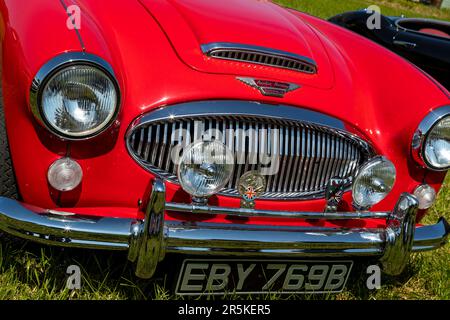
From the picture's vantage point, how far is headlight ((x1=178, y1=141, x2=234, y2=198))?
78.3 inches

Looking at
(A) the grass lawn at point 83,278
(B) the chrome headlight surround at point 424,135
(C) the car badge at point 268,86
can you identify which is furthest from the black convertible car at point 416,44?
(C) the car badge at point 268,86

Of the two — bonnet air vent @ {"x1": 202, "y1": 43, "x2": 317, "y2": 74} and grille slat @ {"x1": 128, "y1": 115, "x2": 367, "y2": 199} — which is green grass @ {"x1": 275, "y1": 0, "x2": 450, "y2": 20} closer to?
bonnet air vent @ {"x1": 202, "y1": 43, "x2": 317, "y2": 74}

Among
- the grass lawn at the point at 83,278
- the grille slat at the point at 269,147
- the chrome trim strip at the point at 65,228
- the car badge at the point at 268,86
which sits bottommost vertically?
the grass lawn at the point at 83,278

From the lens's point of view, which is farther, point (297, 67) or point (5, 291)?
point (297, 67)

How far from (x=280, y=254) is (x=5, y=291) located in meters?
0.96

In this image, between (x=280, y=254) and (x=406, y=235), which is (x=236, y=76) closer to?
(x=280, y=254)

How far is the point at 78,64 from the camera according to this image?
1.88m

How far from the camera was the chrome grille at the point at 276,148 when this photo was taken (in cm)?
206

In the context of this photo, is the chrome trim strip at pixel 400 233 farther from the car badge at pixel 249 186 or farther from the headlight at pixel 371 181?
the car badge at pixel 249 186

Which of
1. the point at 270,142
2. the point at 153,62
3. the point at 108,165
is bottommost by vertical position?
the point at 108,165

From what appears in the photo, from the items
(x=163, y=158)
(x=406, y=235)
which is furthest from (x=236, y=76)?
(x=406, y=235)

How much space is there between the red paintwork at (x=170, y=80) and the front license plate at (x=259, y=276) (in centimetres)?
16

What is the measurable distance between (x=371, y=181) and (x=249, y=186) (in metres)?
0.49

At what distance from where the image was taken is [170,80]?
2.14 meters
